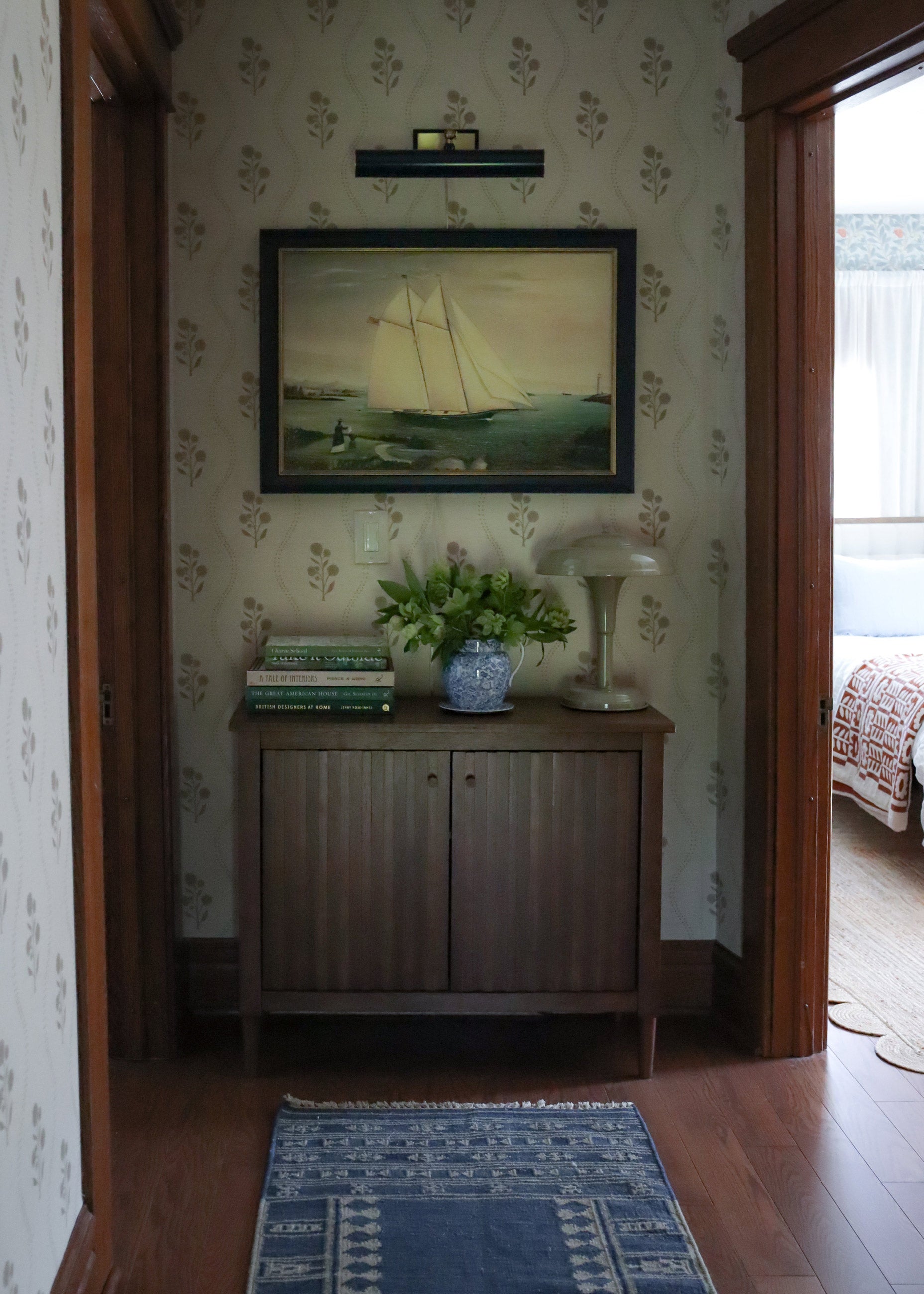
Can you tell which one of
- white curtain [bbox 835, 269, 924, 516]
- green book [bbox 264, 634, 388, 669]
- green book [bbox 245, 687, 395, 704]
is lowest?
green book [bbox 245, 687, 395, 704]

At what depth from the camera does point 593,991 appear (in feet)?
8.57

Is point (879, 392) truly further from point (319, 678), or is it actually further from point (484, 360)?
point (319, 678)

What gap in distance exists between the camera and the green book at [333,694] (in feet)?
8.63

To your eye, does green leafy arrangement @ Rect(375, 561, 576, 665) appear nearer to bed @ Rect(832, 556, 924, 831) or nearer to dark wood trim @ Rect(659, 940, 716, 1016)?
dark wood trim @ Rect(659, 940, 716, 1016)

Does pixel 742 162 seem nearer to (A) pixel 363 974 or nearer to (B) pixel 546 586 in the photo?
(B) pixel 546 586

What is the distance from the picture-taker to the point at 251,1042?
2.59 metres

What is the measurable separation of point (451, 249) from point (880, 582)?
3.73 metres

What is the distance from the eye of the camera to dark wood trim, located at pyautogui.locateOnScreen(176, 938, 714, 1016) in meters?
2.94

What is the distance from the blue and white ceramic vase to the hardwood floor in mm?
844

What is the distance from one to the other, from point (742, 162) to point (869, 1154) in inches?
86.5

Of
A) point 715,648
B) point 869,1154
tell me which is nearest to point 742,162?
point 715,648

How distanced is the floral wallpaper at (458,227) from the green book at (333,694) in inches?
11.9

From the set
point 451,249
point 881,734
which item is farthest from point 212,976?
point 881,734

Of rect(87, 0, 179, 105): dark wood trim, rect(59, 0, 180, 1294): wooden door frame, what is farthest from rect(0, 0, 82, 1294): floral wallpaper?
rect(87, 0, 179, 105): dark wood trim
